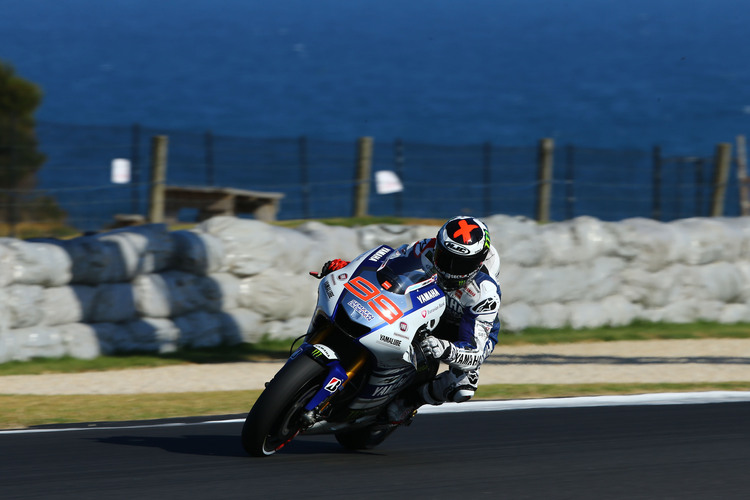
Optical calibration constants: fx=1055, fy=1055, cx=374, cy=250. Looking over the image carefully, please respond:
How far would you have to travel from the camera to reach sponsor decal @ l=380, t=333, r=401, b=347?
5.54 metres

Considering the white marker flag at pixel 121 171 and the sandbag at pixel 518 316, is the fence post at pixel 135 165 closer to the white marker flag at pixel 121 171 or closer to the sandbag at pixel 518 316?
the white marker flag at pixel 121 171

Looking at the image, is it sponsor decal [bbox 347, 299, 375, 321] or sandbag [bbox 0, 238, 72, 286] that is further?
sandbag [bbox 0, 238, 72, 286]

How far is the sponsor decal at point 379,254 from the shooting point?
19.7 ft

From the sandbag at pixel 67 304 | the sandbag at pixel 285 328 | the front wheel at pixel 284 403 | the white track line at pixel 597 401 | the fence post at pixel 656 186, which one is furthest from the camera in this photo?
the fence post at pixel 656 186

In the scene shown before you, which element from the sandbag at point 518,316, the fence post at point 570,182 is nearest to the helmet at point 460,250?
the sandbag at point 518,316

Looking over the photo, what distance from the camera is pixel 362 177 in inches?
639

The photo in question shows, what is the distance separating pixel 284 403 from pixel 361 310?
0.63m

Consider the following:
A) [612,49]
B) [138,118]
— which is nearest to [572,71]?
[612,49]

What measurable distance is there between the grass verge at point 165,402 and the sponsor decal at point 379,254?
2934 millimetres

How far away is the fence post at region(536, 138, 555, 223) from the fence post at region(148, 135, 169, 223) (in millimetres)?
5956

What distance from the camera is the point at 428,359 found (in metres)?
5.97

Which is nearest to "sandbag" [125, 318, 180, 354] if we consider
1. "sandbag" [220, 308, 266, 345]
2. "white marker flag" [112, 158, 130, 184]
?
"sandbag" [220, 308, 266, 345]

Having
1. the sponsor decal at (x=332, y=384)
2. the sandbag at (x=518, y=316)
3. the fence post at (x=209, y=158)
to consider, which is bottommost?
the sandbag at (x=518, y=316)

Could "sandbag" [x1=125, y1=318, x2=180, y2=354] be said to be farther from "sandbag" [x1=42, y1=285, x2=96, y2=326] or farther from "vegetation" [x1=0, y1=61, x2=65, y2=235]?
"vegetation" [x1=0, y1=61, x2=65, y2=235]
